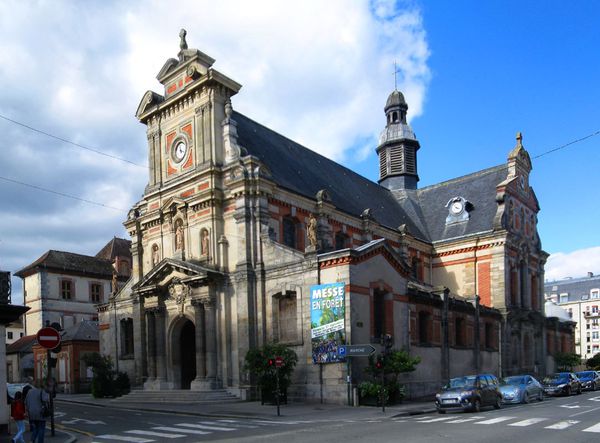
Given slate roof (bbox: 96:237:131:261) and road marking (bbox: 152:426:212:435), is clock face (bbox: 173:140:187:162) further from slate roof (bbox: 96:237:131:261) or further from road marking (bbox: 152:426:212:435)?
slate roof (bbox: 96:237:131:261)

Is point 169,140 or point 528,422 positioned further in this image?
point 169,140

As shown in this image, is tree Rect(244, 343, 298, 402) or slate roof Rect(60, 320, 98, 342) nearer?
tree Rect(244, 343, 298, 402)

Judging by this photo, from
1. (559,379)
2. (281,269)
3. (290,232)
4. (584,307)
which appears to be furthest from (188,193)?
(584,307)

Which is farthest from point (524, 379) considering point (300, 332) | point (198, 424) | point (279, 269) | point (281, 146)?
point (281, 146)

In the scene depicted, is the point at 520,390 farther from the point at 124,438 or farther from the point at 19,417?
the point at 19,417

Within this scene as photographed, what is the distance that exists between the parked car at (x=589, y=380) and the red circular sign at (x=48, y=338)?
29.8 m

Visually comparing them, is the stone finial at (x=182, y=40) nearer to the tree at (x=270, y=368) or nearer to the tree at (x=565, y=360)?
the tree at (x=270, y=368)

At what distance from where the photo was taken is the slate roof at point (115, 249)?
202ft

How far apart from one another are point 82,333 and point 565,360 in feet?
130

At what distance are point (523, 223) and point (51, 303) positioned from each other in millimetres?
42986

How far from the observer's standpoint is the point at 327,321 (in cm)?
2559

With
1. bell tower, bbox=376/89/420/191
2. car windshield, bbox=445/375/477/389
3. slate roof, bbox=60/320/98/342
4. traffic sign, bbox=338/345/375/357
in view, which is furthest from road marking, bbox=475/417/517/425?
bell tower, bbox=376/89/420/191

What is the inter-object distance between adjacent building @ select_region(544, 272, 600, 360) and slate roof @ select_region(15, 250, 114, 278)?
68.2 metres

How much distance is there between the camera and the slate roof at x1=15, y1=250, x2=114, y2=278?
179 ft
